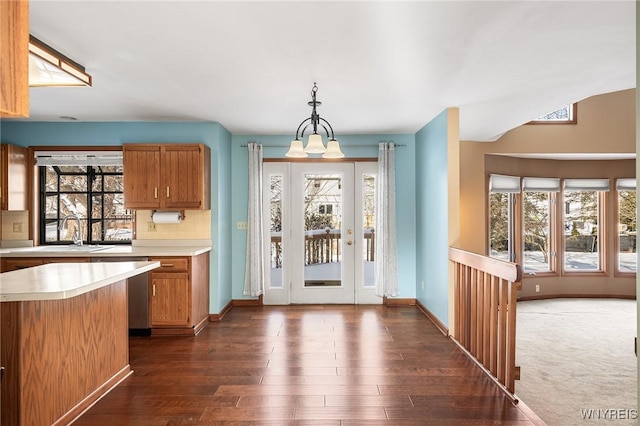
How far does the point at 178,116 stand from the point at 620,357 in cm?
550

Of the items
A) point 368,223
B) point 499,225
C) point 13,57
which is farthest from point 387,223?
point 13,57

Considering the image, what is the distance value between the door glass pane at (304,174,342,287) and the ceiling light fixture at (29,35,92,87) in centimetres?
330

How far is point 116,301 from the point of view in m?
3.20

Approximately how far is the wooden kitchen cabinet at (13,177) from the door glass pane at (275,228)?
3.06 meters

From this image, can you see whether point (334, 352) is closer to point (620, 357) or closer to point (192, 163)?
point (192, 163)

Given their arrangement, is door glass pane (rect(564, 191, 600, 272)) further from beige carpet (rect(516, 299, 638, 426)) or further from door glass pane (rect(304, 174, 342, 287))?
door glass pane (rect(304, 174, 342, 287))

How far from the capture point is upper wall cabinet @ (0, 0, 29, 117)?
999 mm

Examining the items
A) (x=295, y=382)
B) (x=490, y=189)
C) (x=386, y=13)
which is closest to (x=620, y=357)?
(x=490, y=189)

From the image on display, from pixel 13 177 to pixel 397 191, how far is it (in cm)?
487

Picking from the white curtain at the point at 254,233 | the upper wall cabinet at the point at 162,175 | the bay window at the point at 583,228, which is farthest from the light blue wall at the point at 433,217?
the bay window at the point at 583,228

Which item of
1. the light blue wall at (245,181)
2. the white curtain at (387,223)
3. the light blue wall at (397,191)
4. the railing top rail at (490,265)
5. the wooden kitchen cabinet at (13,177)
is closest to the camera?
the railing top rail at (490,265)

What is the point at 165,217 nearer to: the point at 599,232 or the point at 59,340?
the point at 59,340

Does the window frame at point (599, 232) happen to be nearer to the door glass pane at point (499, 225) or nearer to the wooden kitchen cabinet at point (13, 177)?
the door glass pane at point (499, 225)

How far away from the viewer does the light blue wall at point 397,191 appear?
577 cm
